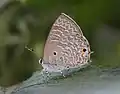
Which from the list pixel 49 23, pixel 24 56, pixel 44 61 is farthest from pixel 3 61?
pixel 44 61

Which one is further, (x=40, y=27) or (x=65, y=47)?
(x=40, y=27)

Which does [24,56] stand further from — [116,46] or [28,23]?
[116,46]

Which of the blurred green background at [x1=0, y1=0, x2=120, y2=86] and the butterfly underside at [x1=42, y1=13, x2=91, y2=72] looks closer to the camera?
the butterfly underside at [x1=42, y1=13, x2=91, y2=72]

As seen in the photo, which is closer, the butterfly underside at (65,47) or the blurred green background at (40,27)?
the butterfly underside at (65,47)
